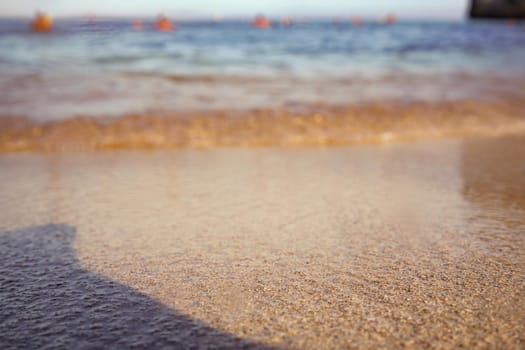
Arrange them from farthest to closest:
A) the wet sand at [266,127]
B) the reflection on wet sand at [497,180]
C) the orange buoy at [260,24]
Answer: the orange buoy at [260,24] → the wet sand at [266,127] → the reflection on wet sand at [497,180]

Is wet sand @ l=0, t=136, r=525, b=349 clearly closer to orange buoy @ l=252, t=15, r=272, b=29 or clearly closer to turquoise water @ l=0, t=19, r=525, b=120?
turquoise water @ l=0, t=19, r=525, b=120

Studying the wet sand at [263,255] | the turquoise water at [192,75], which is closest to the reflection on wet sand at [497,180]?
the wet sand at [263,255]

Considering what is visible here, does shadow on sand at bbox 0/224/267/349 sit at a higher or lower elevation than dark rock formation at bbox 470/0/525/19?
lower

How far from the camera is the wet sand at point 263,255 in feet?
3.61

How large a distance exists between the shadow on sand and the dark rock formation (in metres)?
63.7

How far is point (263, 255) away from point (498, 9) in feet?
218

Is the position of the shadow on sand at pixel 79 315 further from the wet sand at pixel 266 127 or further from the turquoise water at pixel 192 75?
the turquoise water at pixel 192 75

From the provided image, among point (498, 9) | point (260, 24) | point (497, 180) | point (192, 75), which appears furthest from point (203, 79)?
point (498, 9)

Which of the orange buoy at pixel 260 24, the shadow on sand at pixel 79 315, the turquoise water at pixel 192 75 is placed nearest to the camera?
the shadow on sand at pixel 79 315

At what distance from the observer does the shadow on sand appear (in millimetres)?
1043

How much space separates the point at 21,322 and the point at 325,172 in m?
1.88

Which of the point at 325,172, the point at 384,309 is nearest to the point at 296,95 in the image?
the point at 325,172

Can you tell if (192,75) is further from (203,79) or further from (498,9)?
(498,9)

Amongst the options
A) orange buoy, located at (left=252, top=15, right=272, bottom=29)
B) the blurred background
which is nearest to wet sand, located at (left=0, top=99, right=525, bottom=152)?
the blurred background
